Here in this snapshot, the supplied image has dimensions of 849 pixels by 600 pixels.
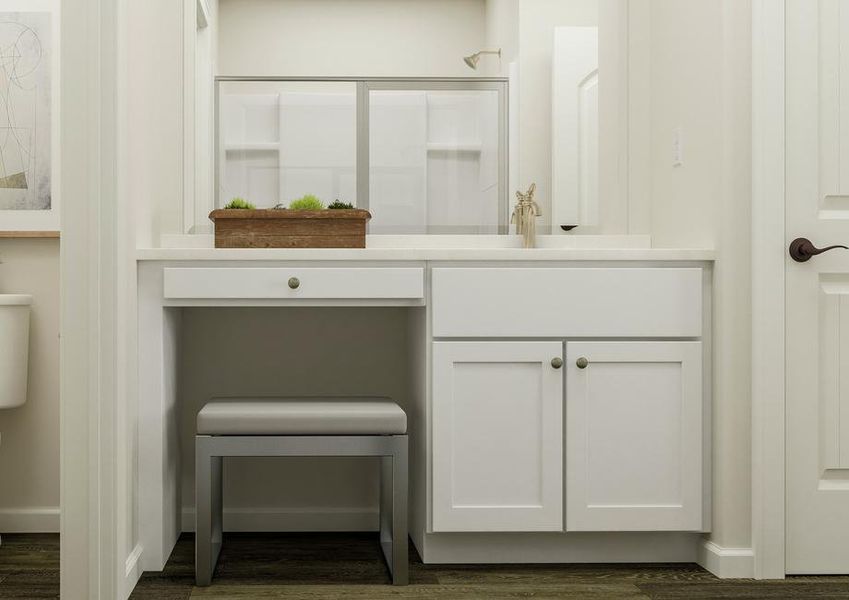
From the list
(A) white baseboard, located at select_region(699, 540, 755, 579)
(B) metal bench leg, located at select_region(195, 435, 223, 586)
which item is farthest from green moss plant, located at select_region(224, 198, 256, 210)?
(A) white baseboard, located at select_region(699, 540, 755, 579)

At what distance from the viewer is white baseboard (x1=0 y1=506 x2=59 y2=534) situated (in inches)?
101

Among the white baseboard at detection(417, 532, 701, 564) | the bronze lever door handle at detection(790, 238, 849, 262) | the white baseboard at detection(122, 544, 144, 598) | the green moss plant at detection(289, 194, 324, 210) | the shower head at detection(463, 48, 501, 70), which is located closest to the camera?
the white baseboard at detection(122, 544, 144, 598)

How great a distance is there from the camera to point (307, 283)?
2148mm

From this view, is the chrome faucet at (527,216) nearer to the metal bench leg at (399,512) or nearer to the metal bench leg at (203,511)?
the metal bench leg at (399,512)

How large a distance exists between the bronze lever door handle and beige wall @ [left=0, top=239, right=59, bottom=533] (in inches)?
81.8

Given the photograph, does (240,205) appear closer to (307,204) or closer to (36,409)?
(307,204)

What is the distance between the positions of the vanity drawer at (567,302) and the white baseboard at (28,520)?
4.49ft

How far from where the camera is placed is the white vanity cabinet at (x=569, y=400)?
7.04ft

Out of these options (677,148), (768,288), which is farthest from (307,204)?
(768,288)

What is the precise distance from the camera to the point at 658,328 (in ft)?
7.16

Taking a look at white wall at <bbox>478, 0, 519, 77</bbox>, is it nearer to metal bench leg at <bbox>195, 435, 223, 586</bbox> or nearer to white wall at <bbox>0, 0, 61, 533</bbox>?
white wall at <bbox>0, 0, 61, 533</bbox>

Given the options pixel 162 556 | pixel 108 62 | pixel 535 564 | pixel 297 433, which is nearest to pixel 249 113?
pixel 108 62

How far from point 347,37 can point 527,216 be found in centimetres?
78

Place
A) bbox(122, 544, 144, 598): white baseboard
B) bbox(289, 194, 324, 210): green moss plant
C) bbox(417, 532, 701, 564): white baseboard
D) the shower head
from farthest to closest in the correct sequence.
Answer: the shower head, bbox(289, 194, 324, 210): green moss plant, bbox(417, 532, 701, 564): white baseboard, bbox(122, 544, 144, 598): white baseboard
